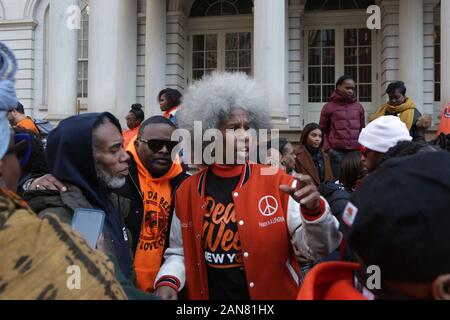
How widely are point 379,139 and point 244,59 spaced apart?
1246 centimetres

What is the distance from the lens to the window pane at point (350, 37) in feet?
47.2

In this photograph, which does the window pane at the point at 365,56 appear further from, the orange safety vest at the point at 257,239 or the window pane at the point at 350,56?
the orange safety vest at the point at 257,239

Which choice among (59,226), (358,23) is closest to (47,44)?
(358,23)

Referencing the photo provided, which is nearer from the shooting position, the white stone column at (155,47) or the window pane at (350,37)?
the white stone column at (155,47)

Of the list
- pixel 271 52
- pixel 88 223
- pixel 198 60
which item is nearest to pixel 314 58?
pixel 198 60

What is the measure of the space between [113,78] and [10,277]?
36.2 ft

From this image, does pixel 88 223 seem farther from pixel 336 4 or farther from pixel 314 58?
pixel 336 4

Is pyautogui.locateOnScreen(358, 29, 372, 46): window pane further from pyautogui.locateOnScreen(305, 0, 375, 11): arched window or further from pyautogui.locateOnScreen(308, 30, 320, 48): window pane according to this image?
pyautogui.locateOnScreen(308, 30, 320, 48): window pane

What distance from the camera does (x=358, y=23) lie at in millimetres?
14234

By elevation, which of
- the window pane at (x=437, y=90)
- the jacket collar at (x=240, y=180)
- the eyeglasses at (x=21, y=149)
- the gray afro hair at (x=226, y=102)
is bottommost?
the jacket collar at (x=240, y=180)

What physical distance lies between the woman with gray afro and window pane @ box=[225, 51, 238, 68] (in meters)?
12.6

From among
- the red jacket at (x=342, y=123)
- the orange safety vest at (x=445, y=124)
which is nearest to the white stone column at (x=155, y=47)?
the red jacket at (x=342, y=123)

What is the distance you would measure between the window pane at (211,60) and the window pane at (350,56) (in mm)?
3885
